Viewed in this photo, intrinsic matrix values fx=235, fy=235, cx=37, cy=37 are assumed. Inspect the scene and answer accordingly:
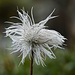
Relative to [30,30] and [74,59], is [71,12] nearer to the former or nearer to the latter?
[74,59]

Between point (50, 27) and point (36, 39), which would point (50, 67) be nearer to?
point (36, 39)

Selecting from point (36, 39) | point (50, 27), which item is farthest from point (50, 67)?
point (50, 27)

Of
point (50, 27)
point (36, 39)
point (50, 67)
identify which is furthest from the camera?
point (50, 27)

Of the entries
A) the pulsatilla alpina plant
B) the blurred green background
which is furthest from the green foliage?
the pulsatilla alpina plant

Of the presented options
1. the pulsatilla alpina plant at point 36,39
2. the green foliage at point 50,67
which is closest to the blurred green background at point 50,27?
the green foliage at point 50,67

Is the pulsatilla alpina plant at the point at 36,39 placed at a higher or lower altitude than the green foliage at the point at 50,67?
higher

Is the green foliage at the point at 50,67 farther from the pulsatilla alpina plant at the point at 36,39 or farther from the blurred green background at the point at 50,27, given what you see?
the pulsatilla alpina plant at the point at 36,39

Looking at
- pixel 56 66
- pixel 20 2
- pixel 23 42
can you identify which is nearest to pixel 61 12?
pixel 20 2
